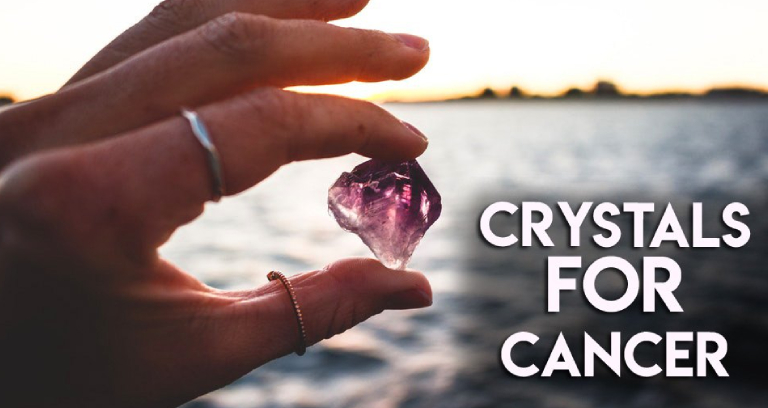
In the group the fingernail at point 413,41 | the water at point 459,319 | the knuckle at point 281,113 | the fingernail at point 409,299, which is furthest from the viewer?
the water at point 459,319

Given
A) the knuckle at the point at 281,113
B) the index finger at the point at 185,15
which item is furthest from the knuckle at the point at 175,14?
the knuckle at the point at 281,113

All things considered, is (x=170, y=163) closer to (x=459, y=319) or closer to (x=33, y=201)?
(x=33, y=201)

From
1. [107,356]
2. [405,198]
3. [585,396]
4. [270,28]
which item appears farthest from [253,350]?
[585,396]

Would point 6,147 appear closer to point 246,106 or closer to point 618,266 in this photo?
point 246,106

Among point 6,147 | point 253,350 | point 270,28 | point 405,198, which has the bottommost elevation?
point 253,350

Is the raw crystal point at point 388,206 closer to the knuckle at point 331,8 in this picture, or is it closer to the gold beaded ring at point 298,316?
the gold beaded ring at point 298,316

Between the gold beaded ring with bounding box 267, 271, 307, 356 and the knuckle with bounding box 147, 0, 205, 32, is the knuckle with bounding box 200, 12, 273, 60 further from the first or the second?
the gold beaded ring with bounding box 267, 271, 307, 356
